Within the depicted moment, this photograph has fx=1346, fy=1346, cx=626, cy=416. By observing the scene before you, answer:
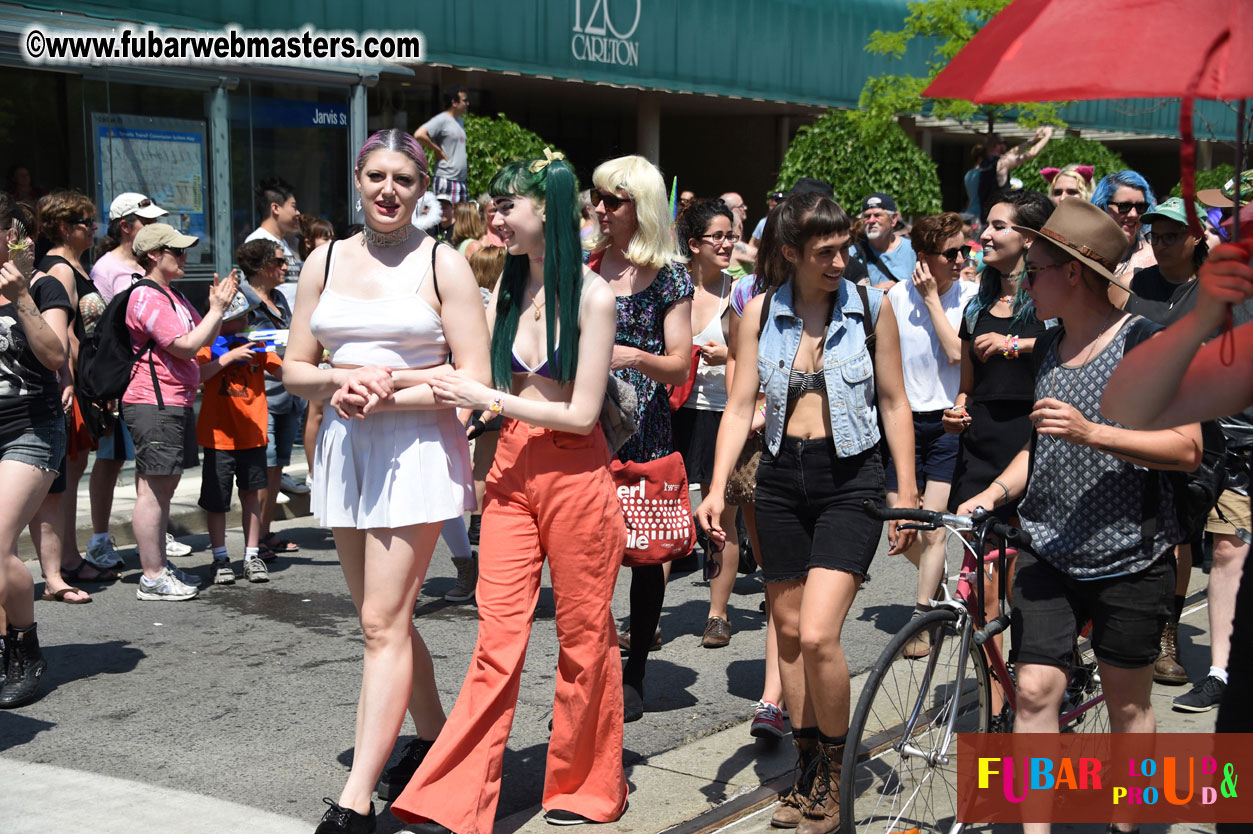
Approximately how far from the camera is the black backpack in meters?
7.31

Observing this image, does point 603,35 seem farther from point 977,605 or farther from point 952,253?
point 977,605

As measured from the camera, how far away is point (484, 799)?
4.10 metres

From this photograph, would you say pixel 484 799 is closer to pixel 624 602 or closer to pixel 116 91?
pixel 624 602

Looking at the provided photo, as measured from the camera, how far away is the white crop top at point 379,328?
4.20 m

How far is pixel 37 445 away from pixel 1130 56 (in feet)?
15.5

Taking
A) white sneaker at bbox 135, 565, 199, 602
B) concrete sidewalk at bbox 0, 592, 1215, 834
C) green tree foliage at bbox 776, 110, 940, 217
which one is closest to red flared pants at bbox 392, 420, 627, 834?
concrete sidewalk at bbox 0, 592, 1215, 834

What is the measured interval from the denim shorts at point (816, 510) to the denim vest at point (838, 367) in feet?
0.18

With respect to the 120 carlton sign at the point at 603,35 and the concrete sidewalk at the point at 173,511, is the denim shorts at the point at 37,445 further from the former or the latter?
the 120 carlton sign at the point at 603,35

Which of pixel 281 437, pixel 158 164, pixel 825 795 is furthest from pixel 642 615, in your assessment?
pixel 158 164

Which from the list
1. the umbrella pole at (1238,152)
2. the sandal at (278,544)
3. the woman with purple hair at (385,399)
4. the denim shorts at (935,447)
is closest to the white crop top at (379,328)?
the woman with purple hair at (385,399)

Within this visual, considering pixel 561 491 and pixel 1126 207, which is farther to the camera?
pixel 1126 207

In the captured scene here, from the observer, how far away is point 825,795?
169 inches

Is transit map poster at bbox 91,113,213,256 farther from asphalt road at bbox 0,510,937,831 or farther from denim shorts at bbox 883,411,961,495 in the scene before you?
denim shorts at bbox 883,411,961,495

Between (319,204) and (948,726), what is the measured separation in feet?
34.6
